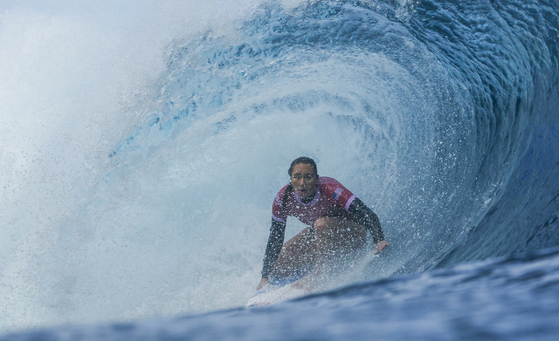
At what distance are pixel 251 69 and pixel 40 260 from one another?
3.20 m

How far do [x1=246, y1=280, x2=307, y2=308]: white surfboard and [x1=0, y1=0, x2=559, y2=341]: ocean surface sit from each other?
32 centimetres

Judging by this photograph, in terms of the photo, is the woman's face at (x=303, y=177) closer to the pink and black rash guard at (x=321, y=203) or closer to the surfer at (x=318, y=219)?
the surfer at (x=318, y=219)

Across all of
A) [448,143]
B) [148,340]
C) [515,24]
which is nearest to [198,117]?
[448,143]

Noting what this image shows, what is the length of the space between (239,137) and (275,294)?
8.95ft

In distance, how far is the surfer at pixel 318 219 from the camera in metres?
3.14

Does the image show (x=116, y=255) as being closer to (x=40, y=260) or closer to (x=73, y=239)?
(x=73, y=239)

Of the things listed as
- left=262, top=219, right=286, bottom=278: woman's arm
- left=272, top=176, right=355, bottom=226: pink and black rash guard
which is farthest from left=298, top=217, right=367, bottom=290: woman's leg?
left=262, top=219, right=286, bottom=278: woman's arm

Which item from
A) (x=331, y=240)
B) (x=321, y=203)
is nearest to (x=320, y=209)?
(x=321, y=203)

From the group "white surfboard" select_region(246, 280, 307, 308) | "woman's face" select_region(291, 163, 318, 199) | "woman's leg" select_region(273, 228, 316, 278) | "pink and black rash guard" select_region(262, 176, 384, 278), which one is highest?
"woman's face" select_region(291, 163, 318, 199)

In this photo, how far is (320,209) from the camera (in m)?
3.35

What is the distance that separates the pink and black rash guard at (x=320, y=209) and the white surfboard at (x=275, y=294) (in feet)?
0.37

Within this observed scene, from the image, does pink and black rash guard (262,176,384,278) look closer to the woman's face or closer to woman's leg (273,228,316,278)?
the woman's face

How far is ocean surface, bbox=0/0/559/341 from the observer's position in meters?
3.56

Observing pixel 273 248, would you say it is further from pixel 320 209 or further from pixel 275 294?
pixel 320 209
